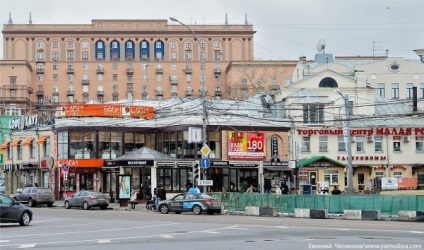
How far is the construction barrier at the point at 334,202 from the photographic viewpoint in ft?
120

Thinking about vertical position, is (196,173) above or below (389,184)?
above

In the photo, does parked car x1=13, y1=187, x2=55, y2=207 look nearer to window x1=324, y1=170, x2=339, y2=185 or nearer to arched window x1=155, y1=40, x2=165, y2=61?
window x1=324, y1=170, x2=339, y2=185

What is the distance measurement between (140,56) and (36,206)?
113831 mm

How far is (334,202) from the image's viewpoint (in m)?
38.6

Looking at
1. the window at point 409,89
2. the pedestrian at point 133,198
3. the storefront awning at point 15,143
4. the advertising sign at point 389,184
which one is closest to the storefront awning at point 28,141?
the storefront awning at point 15,143

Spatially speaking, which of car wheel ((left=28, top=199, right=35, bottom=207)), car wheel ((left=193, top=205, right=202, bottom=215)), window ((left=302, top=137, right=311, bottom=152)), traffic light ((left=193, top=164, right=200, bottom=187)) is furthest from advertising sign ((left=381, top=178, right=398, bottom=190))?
car wheel ((left=28, top=199, right=35, bottom=207))

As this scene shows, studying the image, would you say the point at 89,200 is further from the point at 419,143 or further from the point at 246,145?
the point at 419,143

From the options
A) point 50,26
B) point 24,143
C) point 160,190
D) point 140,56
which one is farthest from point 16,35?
point 160,190

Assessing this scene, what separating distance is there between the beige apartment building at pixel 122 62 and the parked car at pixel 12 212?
116m

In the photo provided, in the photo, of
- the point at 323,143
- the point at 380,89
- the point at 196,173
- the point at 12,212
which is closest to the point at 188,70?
the point at 380,89

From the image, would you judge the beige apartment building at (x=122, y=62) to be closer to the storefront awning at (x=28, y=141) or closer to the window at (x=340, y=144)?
the window at (x=340, y=144)

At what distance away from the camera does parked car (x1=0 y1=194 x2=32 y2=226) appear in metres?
30.1

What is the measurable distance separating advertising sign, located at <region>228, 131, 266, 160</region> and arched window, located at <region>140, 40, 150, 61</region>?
342 feet

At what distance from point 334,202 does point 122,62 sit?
123m
